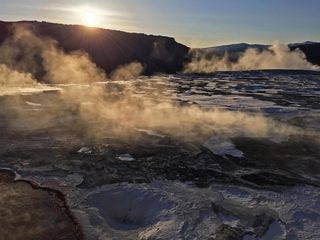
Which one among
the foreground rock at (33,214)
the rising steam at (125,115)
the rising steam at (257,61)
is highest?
the rising steam at (257,61)

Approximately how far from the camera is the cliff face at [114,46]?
1650 inches

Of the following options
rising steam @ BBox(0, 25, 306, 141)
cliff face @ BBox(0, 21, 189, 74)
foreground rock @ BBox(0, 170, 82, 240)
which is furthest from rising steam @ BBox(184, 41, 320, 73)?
foreground rock @ BBox(0, 170, 82, 240)

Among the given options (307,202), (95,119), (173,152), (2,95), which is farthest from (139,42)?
(307,202)

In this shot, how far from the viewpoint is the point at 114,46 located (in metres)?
46.8

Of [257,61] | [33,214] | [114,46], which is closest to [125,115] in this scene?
[33,214]

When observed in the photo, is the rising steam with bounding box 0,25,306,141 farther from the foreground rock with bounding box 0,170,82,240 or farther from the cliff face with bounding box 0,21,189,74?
the cliff face with bounding box 0,21,189,74

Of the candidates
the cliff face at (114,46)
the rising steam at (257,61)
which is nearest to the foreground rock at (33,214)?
the cliff face at (114,46)

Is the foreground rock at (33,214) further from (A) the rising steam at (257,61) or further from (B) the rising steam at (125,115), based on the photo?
(A) the rising steam at (257,61)

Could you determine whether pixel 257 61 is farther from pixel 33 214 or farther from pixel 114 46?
pixel 33 214

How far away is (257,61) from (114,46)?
24545mm

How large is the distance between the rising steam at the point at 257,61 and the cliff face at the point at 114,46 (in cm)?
300

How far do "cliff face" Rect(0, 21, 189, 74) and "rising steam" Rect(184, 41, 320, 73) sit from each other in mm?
3003

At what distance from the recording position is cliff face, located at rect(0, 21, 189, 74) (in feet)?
137

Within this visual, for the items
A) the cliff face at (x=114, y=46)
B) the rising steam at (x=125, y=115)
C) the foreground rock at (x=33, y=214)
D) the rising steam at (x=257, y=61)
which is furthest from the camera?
the rising steam at (x=257, y=61)
